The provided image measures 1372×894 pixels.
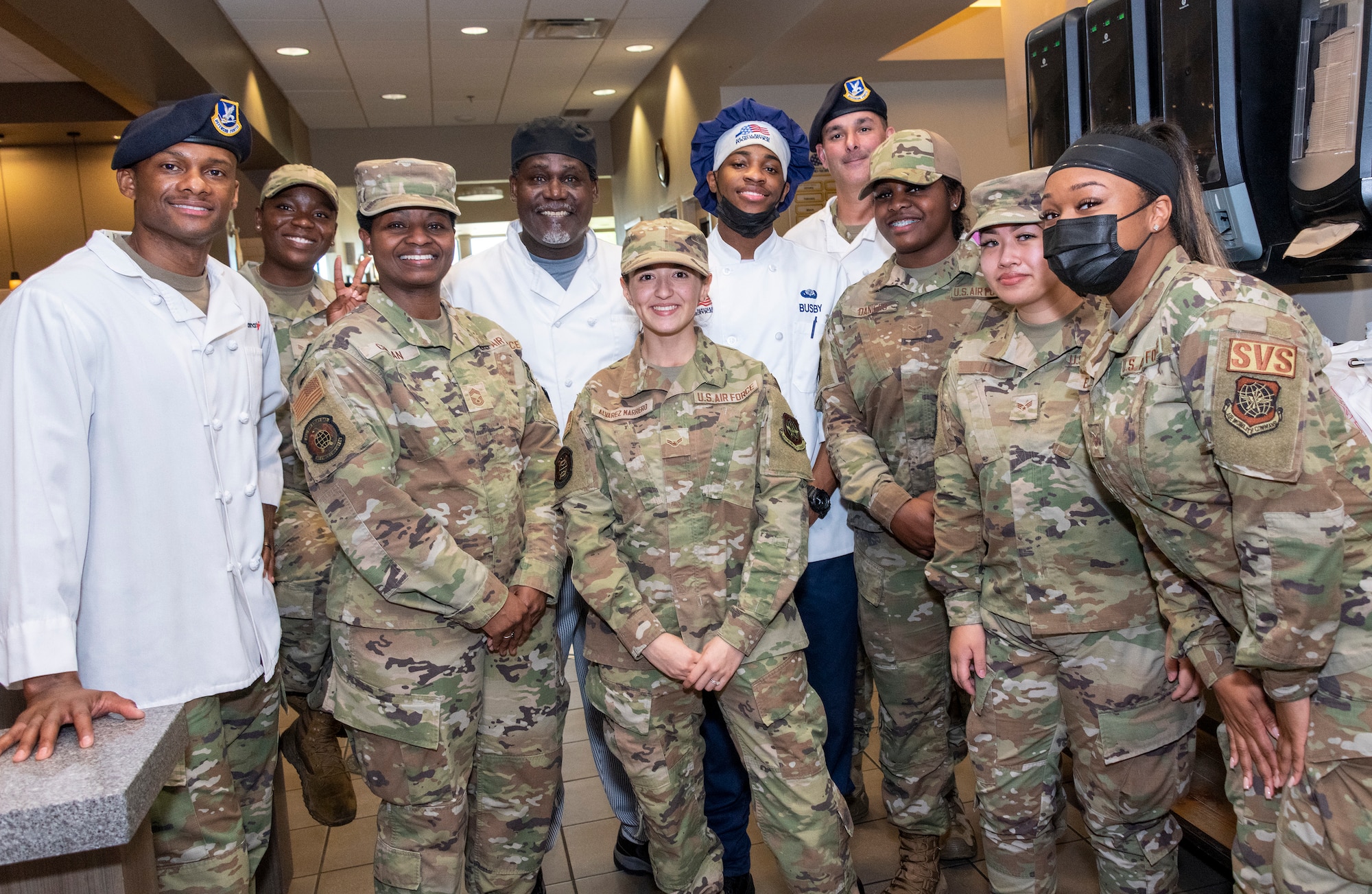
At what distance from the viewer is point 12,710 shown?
178cm

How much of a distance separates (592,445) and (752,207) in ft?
2.76

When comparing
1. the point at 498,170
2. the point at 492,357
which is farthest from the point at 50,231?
the point at 492,357

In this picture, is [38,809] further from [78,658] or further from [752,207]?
[752,207]

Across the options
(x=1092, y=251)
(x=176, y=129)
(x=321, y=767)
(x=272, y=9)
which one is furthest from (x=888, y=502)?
(x=272, y=9)

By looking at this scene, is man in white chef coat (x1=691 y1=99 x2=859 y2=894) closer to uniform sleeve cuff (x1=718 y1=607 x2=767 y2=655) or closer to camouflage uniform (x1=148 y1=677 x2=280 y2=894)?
uniform sleeve cuff (x1=718 y1=607 x2=767 y2=655)

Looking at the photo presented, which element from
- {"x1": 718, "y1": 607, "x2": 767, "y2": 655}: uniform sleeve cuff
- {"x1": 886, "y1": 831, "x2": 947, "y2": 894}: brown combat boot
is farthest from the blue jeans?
{"x1": 718, "y1": 607, "x2": 767, "y2": 655}: uniform sleeve cuff

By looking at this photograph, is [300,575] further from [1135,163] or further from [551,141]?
[1135,163]

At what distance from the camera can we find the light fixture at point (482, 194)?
10.7m

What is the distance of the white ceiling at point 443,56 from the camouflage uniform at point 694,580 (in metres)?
4.73

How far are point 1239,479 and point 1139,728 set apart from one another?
606mm

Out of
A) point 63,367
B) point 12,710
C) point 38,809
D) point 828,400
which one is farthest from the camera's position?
point 828,400

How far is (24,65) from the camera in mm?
5730

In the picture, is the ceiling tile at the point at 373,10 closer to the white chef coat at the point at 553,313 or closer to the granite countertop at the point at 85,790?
the white chef coat at the point at 553,313

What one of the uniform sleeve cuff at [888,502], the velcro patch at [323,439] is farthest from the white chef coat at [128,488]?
the uniform sleeve cuff at [888,502]
